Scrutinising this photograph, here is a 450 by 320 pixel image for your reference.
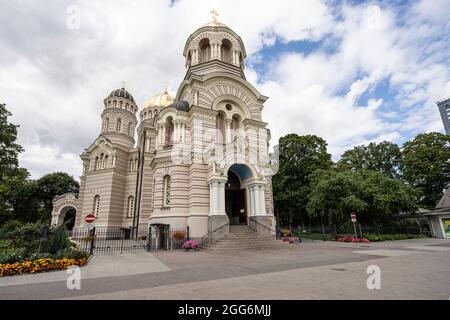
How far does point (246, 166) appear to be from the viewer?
18.2 metres

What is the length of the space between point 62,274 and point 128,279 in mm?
3053

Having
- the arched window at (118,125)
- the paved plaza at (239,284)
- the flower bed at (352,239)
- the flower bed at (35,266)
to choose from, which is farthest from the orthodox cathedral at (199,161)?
the paved plaza at (239,284)

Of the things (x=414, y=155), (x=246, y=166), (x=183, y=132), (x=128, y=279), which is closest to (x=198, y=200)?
(x=246, y=166)

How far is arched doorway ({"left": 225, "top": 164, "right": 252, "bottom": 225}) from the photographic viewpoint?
18859mm

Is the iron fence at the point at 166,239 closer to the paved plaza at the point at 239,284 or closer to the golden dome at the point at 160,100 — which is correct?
the paved plaza at the point at 239,284

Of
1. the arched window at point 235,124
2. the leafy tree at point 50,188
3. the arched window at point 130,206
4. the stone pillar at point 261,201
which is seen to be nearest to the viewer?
the stone pillar at point 261,201

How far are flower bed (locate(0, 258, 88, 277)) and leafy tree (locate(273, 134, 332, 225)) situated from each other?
2717 centimetres

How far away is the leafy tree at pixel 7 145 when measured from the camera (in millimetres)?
20906

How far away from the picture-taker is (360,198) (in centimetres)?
2186

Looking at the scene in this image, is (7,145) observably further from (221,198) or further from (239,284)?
(239,284)

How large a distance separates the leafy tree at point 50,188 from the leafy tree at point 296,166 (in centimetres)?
4047

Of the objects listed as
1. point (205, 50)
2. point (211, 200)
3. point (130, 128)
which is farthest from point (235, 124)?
point (130, 128)

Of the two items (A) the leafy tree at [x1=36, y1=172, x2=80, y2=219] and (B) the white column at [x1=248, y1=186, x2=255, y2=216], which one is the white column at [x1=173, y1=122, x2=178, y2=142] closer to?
(B) the white column at [x1=248, y1=186, x2=255, y2=216]
